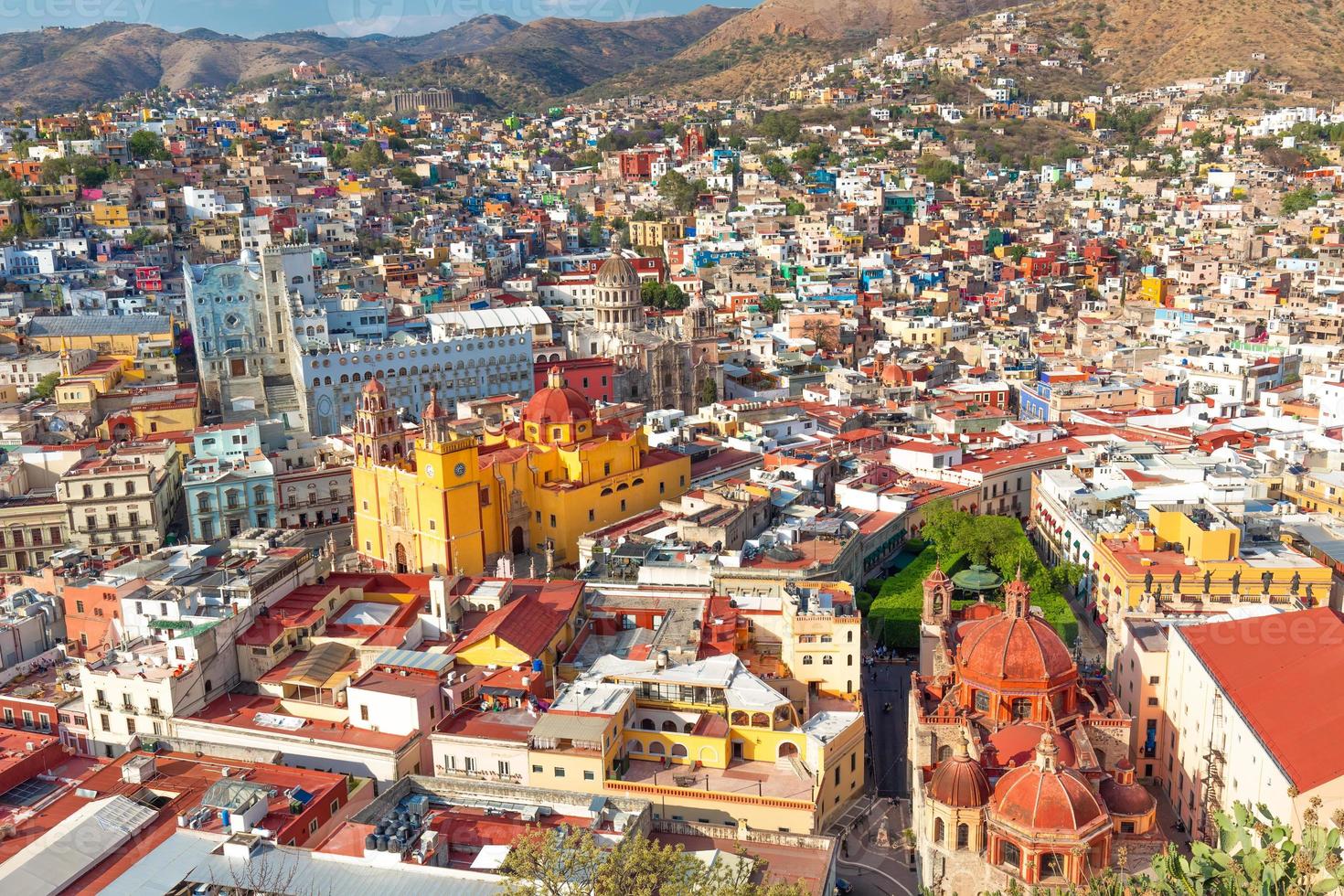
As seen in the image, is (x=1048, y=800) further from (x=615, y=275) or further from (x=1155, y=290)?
(x=1155, y=290)

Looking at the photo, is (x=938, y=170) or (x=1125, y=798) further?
(x=938, y=170)

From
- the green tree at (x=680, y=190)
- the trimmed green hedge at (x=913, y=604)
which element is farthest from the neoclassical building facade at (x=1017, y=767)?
the green tree at (x=680, y=190)

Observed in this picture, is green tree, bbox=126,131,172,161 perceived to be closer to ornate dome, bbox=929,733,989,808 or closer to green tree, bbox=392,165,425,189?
green tree, bbox=392,165,425,189

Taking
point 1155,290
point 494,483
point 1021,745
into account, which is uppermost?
point 1155,290

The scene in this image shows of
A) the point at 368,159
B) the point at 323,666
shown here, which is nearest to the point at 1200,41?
the point at 368,159

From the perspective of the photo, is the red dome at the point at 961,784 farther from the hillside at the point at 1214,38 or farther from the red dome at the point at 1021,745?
the hillside at the point at 1214,38

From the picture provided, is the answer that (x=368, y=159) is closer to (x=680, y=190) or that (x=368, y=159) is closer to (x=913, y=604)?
(x=680, y=190)

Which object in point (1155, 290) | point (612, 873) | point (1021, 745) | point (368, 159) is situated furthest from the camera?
point (368, 159)

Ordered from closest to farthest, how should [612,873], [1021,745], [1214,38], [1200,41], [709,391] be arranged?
[612,873] < [1021,745] < [709,391] < [1214,38] < [1200,41]

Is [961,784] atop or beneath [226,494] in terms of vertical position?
beneath
